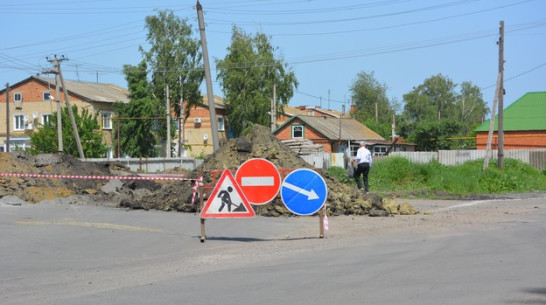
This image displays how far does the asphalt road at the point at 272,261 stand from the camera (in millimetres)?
7418

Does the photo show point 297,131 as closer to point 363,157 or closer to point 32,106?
point 32,106

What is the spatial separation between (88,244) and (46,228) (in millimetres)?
2317

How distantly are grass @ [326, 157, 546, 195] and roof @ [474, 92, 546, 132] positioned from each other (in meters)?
27.3

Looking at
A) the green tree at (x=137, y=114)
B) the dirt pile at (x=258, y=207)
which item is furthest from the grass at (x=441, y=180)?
the green tree at (x=137, y=114)

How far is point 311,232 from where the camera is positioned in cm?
1344

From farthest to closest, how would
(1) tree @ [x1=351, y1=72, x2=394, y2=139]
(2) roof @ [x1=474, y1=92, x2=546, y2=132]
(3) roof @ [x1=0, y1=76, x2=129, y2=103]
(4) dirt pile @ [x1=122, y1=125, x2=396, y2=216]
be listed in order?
(1) tree @ [x1=351, y1=72, x2=394, y2=139]
(3) roof @ [x1=0, y1=76, x2=129, y2=103]
(2) roof @ [x1=474, y1=92, x2=546, y2=132]
(4) dirt pile @ [x1=122, y1=125, x2=396, y2=216]

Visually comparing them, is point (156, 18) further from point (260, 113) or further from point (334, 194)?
point (334, 194)

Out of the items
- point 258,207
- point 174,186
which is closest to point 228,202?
point 258,207

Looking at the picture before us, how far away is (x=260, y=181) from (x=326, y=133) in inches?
2174

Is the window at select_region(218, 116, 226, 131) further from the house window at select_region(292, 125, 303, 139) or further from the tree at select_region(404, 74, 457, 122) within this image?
the tree at select_region(404, 74, 457, 122)

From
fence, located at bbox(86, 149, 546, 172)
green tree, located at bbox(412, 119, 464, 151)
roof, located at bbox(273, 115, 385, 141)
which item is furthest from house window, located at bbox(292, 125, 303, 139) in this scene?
fence, located at bbox(86, 149, 546, 172)

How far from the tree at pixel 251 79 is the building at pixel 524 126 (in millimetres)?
21002

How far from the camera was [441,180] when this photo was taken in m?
30.2

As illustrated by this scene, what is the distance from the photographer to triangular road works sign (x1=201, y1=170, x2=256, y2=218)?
11.5m
